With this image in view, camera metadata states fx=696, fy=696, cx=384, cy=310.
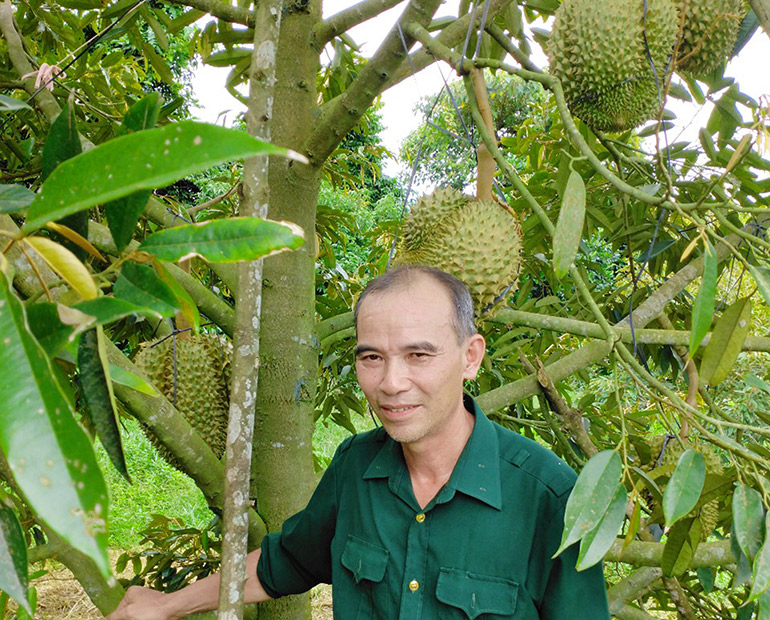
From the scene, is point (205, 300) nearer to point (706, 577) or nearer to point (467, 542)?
point (467, 542)

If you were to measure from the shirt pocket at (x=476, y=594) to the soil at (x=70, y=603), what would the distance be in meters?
1.93

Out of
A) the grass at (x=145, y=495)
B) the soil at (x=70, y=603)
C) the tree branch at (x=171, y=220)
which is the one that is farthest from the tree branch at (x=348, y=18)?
the grass at (x=145, y=495)

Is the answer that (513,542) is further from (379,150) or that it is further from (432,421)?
(379,150)

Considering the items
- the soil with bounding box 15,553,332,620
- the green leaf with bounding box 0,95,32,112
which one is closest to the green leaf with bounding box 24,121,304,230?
the green leaf with bounding box 0,95,32,112

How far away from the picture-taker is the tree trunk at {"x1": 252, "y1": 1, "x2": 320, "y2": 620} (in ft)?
4.00

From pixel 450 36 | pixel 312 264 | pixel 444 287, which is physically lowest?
pixel 444 287

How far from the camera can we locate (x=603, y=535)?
0.60 m

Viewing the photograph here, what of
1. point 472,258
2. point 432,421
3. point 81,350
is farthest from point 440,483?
point 81,350

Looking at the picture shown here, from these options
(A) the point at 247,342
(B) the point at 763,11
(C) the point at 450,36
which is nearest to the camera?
(B) the point at 763,11

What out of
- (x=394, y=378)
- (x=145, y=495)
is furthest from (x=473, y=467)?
(x=145, y=495)

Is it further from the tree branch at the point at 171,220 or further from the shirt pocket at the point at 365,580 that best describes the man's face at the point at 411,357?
the tree branch at the point at 171,220

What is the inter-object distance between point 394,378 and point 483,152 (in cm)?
36

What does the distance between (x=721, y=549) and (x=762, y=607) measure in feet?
1.37

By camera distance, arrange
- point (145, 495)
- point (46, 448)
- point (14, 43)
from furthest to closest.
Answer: point (145, 495) → point (14, 43) → point (46, 448)
